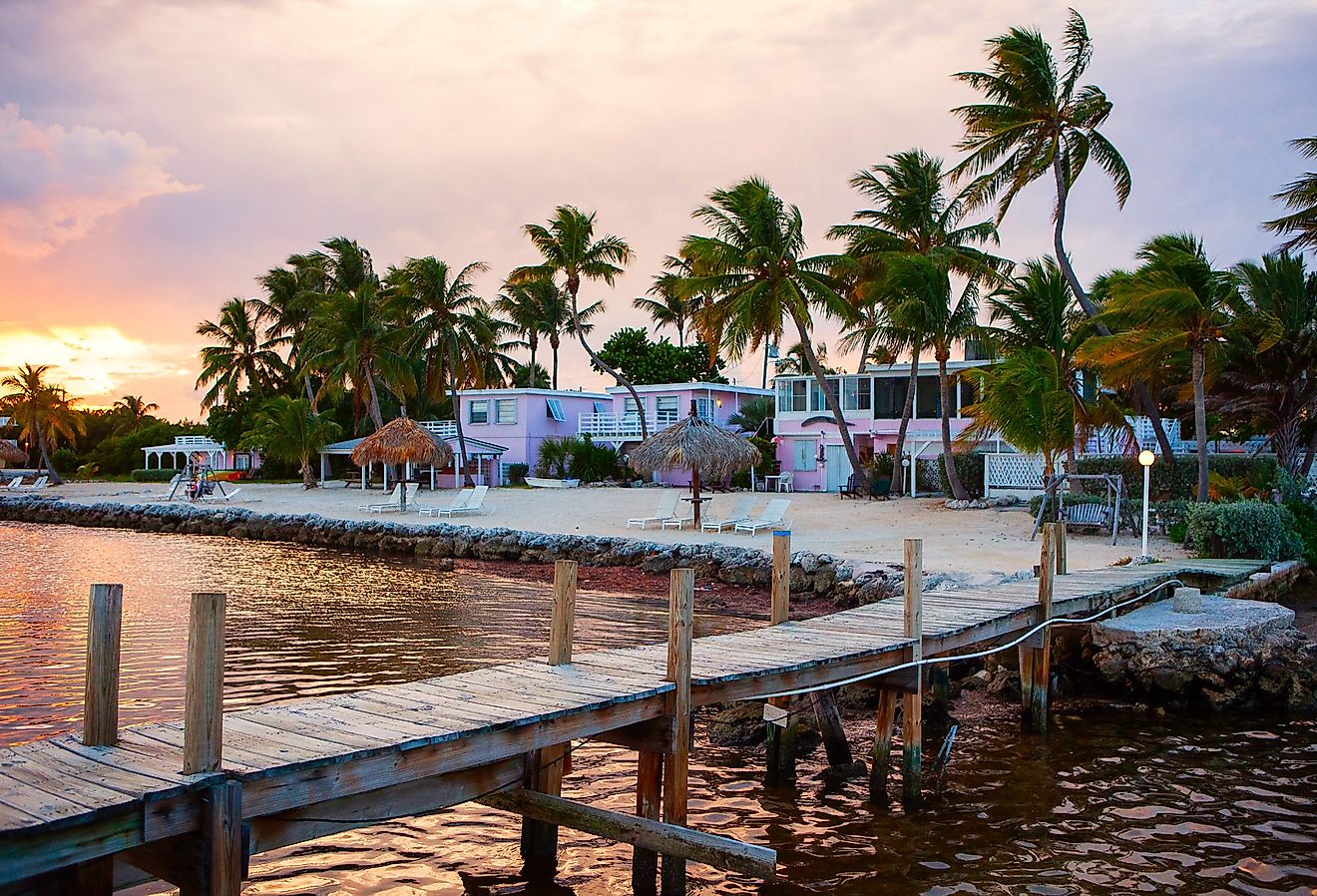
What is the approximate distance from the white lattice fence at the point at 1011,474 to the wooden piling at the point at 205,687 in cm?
2794

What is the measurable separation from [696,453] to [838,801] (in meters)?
18.1

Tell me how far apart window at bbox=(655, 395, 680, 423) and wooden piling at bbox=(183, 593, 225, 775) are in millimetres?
42656

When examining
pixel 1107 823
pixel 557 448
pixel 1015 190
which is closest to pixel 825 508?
pixel 1015 190

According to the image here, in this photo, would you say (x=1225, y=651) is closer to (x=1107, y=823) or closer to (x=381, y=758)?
(x=1107, y=823)

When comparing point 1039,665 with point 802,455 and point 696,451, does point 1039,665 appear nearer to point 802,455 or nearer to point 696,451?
point 696,451

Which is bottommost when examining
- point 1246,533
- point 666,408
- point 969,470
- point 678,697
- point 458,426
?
point 678,697

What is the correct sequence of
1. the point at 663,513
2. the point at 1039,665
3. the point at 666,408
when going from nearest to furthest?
the point at 1039,665
the point at 663,513
the point at 666,408

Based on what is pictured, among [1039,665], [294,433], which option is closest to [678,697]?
[1039,665]

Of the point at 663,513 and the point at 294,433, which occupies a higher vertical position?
the point at 294,433

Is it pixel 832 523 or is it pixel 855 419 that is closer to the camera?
pixel 832 523

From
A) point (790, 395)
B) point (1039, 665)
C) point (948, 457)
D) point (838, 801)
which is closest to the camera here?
point (838, 801)

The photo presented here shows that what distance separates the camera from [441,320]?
45.3 m

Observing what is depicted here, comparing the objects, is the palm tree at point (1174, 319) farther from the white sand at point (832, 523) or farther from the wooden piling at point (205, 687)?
the wooden piling at point (205, 687)

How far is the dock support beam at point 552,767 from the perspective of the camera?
6664mm
